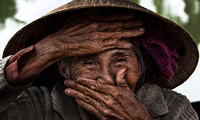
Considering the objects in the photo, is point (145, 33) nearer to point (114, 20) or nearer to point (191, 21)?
point (114, 20)

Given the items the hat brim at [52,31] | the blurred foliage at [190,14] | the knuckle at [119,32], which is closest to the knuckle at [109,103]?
the knuckle at [119,32]

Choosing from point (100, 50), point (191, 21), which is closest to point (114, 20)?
point (100, 50)

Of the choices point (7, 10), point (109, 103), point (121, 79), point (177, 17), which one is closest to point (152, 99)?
point (121, 79)

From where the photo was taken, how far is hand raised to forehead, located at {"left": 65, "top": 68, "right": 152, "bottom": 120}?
1841 millimetres

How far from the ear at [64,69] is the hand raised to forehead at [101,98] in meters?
0.34

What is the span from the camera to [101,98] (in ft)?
6.02

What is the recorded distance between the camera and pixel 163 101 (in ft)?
7.45

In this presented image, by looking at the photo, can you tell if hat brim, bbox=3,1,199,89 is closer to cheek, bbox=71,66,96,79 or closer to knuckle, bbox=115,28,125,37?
knuckle, bbox=115,28,125,37

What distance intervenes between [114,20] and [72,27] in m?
0.34

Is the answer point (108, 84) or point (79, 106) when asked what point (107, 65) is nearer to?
point (108, 84)

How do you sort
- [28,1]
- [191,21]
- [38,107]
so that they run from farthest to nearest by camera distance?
[191,21] → [28,1] → [38,107]

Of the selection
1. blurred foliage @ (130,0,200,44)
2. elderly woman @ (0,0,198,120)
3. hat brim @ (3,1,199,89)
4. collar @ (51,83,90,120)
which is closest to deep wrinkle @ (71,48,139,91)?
elderly woman @ (0,0,198,120)

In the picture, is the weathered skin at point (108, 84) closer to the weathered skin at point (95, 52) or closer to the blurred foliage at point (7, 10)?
the weathered skin at point (95, 52)

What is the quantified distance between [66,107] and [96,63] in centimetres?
46
